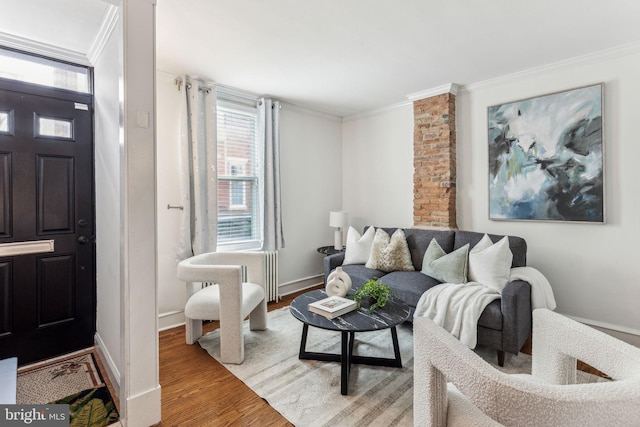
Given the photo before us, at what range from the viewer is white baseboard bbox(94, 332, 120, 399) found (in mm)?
2045

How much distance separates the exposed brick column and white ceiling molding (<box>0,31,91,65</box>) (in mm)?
3438

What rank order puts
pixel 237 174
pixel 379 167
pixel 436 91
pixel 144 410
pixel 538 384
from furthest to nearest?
pixel 379 167
pixel 237 174
pixel 436 91
pixel 144 410
pixel 538 384

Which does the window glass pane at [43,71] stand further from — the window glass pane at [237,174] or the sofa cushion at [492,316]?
the sofa cushion at [492,316]

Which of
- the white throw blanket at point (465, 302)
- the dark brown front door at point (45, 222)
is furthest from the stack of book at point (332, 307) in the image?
the dark brown front door at point (45, 222)

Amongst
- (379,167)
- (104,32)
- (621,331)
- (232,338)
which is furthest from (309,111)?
(621,331)

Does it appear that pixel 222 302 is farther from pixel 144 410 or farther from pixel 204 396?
pixel 144 410

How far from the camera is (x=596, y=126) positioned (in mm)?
2779

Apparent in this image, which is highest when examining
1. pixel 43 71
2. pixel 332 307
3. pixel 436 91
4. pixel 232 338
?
pixel 436 91

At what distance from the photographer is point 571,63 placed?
9.50 feet

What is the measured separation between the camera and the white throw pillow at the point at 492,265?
102 inches

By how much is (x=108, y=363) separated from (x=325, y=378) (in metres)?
1.59

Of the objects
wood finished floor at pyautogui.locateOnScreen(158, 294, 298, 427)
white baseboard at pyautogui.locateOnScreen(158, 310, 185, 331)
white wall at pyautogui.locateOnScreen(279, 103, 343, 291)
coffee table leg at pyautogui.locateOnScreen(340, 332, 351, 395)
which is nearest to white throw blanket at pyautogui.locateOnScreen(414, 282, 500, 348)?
coffee table leg at pyautogui.locateOnScreen(340, 332, 351, 395)

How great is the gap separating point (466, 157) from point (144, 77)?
3307 mm

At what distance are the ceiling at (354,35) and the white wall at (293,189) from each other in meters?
0.76
